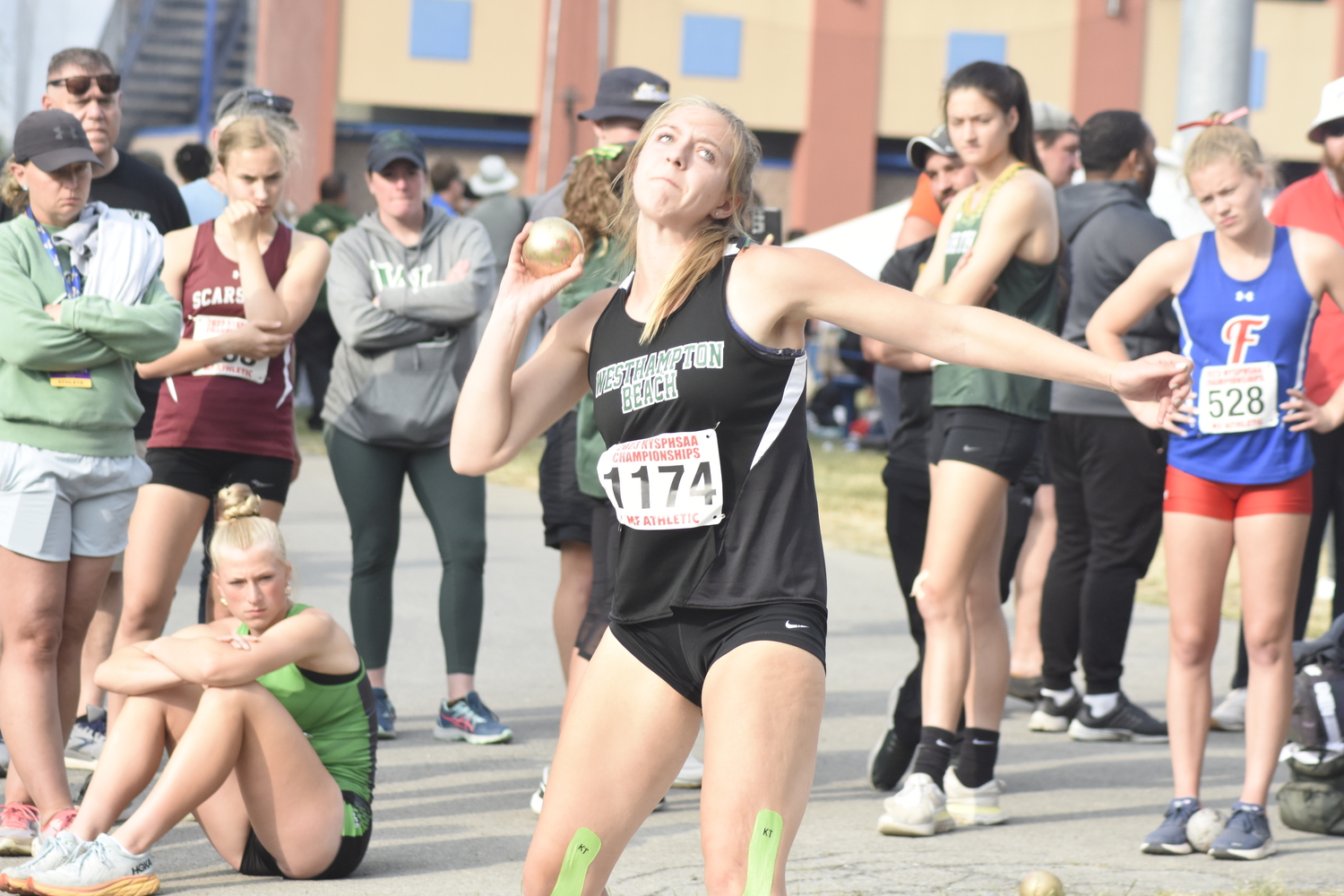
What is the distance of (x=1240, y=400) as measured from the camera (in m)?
4.68

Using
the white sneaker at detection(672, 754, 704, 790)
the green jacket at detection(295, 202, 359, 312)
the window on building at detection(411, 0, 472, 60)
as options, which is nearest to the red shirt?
the white sneaker at detection(672, 754, 704, 790)

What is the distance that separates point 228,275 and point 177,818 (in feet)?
6.71

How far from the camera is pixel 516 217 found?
376 inches

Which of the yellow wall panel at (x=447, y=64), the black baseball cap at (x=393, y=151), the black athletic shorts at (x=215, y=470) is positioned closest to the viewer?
the black athletic shorts at (x=215, y=470)

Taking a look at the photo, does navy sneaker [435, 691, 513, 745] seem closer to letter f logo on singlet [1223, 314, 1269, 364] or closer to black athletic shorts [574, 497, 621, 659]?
black athletic shorts [574, 497, 621, 659]

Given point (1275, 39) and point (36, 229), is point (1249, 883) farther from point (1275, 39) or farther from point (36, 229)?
point (1275, 39)

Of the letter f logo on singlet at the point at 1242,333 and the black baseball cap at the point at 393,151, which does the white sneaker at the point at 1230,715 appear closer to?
the letter f logo on singlet at the point at 1242,333

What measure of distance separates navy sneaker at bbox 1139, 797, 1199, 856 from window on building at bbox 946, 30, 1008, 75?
1073 inches

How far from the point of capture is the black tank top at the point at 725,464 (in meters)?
2.99

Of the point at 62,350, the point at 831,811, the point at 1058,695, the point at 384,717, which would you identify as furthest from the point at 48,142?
the point at 1058,695

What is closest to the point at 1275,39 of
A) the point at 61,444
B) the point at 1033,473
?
the point at 1033,473

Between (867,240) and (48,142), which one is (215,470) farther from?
(867,240)

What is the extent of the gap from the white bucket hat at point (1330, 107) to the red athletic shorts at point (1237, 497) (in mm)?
1510

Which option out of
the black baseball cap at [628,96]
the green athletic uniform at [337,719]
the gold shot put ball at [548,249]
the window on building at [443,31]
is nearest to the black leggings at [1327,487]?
the black baseball cap at [628,96]
